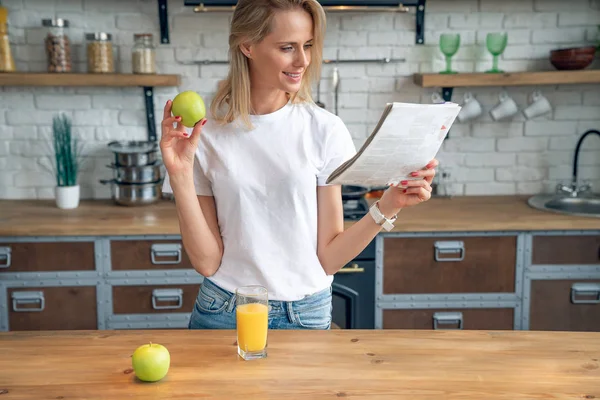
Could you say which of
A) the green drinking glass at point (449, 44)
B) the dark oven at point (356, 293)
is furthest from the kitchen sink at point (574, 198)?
the dark oven at point (356, 293)

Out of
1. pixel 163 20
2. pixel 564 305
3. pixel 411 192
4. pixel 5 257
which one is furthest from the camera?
pixel 163 20

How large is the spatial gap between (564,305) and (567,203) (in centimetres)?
63

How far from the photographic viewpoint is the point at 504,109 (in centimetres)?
353

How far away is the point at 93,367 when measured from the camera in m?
1.49

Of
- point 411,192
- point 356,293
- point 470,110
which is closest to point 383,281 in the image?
point 356,293

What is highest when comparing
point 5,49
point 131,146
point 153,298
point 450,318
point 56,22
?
point 56,22

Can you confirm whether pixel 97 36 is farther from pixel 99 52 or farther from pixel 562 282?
pixel 562 282

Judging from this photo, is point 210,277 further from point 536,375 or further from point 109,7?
point 109,7

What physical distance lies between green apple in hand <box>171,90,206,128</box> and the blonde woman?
2.9 inches

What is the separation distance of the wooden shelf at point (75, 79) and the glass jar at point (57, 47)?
0.07 metres

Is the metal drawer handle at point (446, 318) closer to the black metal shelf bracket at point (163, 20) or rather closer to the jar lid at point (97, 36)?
the black metal shelf bracket at point (163, 20)

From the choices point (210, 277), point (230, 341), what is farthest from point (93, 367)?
point (210, 277)

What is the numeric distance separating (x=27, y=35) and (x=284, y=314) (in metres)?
2.37

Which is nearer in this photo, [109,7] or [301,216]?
[301,216]
